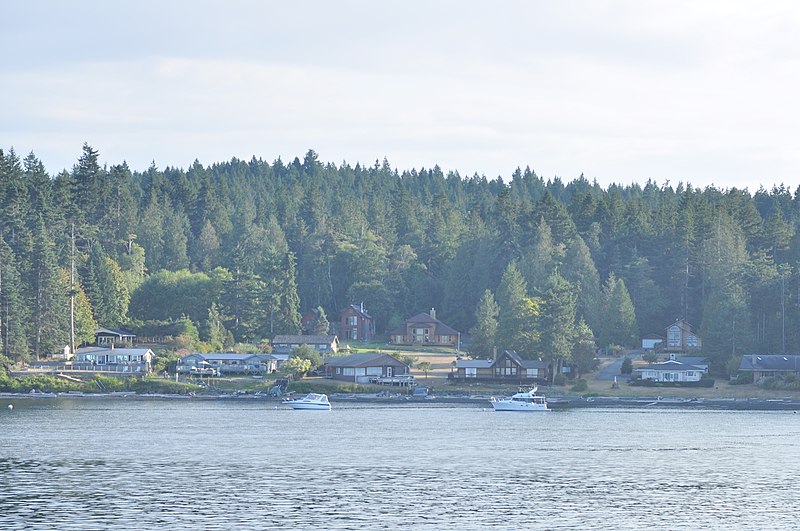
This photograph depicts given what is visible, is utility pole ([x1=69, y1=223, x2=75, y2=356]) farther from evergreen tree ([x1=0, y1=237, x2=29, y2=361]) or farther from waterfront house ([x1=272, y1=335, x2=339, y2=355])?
waterfront house ([x1=272, y1=335, x2=339, y2=355])

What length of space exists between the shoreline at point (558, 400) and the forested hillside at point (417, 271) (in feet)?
28.3

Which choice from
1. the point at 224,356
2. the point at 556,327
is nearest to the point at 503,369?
the point at 556,327

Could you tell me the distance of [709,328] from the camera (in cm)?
13950

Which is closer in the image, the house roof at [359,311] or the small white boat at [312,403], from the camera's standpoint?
the small white boat at [312,403]

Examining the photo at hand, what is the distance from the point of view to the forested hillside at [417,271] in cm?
14200

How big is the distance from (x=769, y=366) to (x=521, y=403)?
29.1 metres

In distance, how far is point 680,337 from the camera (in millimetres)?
157750

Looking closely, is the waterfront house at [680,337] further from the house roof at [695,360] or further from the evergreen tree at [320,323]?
the evergreen tree at [320,323]

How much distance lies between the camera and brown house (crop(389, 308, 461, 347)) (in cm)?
17150

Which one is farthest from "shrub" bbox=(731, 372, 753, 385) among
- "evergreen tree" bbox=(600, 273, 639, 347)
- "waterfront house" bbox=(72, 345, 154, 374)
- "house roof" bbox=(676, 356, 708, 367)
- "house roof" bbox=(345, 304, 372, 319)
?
"waterfront house" bbox=(72, 345, 154, 374)

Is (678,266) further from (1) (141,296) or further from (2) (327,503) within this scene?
(2) (327,503)

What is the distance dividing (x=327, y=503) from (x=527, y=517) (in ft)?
32.9

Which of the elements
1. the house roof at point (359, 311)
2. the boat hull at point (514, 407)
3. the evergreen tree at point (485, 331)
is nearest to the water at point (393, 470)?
the boat hull at point (514, 407)

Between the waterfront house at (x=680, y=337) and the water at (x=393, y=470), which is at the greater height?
the waterfront house at (x=680, y=337)
